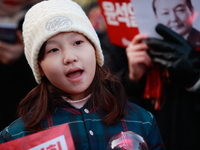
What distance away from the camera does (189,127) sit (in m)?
1.71

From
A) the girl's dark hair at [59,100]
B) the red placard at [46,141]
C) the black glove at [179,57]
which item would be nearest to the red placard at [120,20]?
the black glove at [179,57]

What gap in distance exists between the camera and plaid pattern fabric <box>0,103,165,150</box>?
4.17 feet

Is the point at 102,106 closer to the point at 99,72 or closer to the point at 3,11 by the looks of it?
the point at 99,72

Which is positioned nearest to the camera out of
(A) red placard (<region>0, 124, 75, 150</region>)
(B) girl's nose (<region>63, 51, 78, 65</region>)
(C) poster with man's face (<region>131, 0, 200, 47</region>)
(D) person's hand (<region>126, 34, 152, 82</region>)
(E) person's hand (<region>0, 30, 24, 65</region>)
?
(A) red placard (<region>0, 124, 75, 150</region>)

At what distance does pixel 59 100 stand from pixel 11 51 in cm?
96

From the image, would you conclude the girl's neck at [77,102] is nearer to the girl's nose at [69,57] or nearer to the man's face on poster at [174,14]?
the girl's nose at [69,57]

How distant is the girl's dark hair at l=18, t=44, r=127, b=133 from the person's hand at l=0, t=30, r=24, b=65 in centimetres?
73

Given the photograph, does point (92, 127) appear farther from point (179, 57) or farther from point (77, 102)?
point (179, 57)

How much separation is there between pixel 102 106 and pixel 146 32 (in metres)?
0.66

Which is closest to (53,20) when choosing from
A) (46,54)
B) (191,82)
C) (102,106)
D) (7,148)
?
(46,54)

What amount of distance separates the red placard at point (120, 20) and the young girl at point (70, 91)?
47 cm

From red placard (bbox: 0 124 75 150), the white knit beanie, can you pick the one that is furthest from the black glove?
red placard (bbox: 0 124 75 150)

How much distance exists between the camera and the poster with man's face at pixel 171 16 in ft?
5.13

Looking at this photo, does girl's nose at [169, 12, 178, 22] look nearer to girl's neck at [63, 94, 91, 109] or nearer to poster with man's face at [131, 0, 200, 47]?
poster with man's face at [131, 0, 200, 47]
